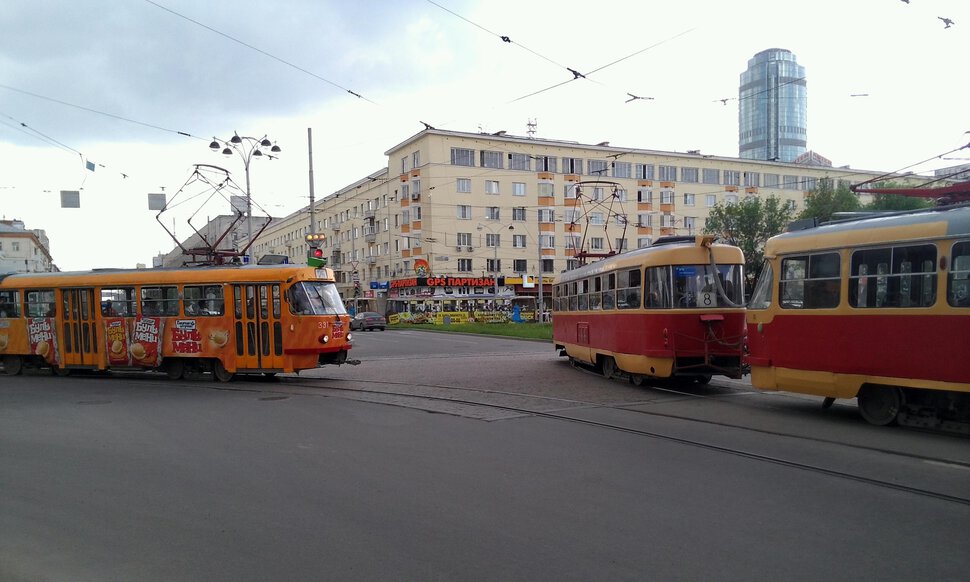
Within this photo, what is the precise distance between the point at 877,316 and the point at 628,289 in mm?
5354

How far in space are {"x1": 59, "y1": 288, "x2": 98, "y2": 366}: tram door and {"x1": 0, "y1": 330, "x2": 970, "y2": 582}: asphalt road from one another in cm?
629

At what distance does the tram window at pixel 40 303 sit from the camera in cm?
1775

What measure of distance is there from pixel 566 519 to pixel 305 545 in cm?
211

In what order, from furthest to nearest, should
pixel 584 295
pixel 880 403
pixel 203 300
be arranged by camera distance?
pixel 584 295 < pixel 203 300 < pixel 880 403

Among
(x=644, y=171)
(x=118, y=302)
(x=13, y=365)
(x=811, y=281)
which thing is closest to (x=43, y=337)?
(x=13, y=365)

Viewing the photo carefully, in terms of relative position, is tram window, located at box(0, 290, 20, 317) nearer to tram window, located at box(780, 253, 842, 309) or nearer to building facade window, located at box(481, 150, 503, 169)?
tram window, located at box(780, 253, 842, 309)

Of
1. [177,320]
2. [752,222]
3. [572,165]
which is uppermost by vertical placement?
[572,165]

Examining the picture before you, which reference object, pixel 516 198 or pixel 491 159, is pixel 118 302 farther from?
pixel 516 198

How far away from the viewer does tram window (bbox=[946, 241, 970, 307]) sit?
8055 mm

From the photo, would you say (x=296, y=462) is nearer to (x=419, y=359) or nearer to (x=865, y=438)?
(x=865, y=438)

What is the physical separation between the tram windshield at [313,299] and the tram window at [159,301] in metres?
3.53

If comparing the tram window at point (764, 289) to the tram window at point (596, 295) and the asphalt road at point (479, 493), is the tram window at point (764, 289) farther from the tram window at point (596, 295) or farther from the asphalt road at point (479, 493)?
the tram window at point (596, 295)

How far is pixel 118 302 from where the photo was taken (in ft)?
55.4

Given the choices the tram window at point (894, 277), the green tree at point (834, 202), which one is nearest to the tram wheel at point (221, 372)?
the tram window at point (894, 277)
